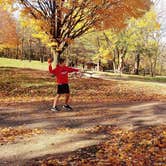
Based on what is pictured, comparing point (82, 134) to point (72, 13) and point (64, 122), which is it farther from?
point (72, 13)

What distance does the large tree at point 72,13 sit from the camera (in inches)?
840

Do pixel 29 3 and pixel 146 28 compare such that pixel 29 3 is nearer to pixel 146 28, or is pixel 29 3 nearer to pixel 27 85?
pixel 27 85

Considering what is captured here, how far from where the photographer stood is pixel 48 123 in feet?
A: 36.7

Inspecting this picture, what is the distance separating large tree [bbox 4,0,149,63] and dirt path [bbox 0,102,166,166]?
7819 mm

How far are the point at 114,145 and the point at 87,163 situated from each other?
4.94 ft

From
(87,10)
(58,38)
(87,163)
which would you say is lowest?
(87,163)

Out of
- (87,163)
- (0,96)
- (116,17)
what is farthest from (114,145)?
(116,17)

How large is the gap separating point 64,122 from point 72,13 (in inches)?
493

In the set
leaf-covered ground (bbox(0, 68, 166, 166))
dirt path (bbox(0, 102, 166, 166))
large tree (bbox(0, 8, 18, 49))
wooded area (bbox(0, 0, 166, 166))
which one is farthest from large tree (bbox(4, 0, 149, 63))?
large tree (bbox(0, 8, 18, 49))

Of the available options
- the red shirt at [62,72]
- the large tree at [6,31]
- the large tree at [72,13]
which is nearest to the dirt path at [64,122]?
the red shirt at [62,72]

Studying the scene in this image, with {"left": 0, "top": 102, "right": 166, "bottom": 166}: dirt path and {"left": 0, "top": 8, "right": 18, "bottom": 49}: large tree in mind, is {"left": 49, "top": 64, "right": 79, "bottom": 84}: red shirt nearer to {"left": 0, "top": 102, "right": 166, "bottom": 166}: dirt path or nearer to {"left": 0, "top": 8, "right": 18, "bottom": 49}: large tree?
{"left": 0, "top": 102, "right": 166, "bottom": 166}: dirt path

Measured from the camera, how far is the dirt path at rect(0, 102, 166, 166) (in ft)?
27.2

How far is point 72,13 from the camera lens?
22688 mm

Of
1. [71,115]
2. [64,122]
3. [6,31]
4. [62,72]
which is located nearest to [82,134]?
[64,122]
